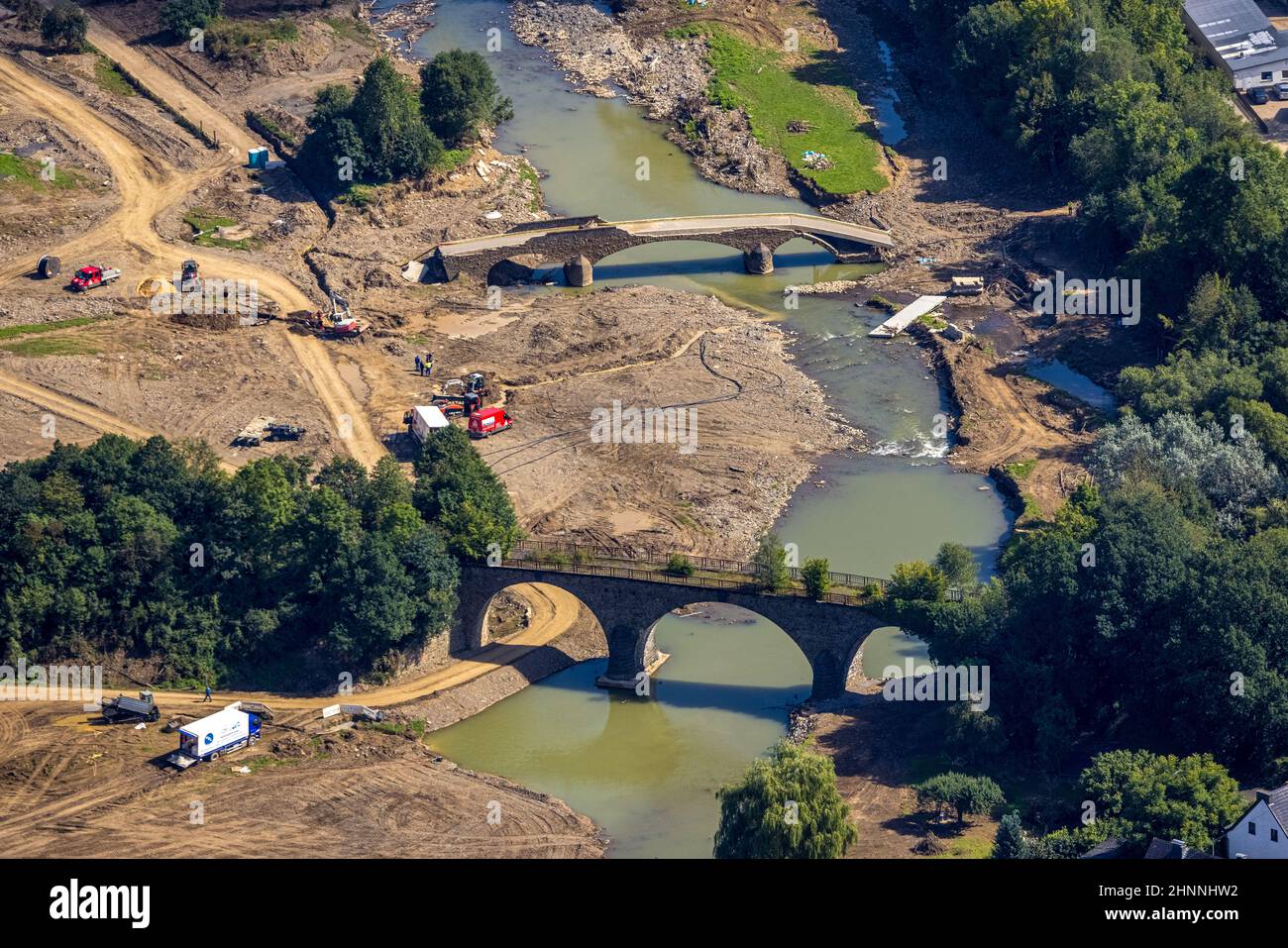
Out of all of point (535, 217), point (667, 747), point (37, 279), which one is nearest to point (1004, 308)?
point (535, 217)

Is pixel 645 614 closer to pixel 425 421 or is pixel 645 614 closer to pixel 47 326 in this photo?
pixel 425 421

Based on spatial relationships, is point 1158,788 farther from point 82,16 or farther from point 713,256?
point 82,16

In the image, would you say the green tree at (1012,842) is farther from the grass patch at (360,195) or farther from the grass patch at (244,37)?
the grass patch at (244,37)

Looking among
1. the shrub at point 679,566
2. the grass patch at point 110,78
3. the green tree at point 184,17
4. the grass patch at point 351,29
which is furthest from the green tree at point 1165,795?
the grass patch at point 351,29

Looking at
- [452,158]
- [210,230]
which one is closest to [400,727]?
[210,230]

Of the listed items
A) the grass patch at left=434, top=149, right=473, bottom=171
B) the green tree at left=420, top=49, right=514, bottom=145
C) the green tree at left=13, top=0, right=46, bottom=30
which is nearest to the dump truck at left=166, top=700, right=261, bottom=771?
the grass patch at left=434, top=149, right=473, bottom=171

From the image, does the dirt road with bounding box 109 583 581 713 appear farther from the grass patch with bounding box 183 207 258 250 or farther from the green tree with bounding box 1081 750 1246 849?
the grass patch with bounding box 183 207 258 250
